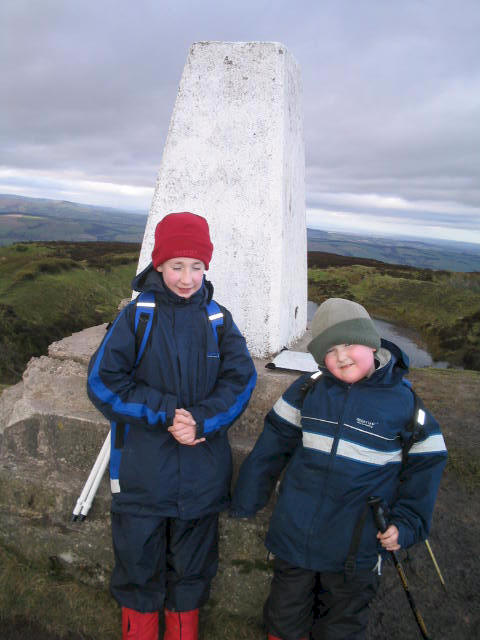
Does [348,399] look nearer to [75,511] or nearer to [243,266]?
[243,266]

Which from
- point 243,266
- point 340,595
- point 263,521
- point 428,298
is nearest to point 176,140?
point 243,266

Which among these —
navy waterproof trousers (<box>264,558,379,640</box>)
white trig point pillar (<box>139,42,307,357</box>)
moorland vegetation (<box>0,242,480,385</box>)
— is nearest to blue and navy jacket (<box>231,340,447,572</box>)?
navy waterproof trousers (<box>264,558,379,640</box>)

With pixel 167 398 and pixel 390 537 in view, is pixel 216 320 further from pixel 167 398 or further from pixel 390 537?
pixel 390 537

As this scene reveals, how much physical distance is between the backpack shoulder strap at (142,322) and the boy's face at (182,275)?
17cm

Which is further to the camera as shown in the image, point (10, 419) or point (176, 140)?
point (176, 140)

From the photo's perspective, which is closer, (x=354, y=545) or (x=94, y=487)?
(x=354, y=545)

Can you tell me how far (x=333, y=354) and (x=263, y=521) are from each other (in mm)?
1521

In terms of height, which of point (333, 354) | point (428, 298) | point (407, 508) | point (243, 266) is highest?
point (243, 266)

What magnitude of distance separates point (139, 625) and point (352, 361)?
2.09m

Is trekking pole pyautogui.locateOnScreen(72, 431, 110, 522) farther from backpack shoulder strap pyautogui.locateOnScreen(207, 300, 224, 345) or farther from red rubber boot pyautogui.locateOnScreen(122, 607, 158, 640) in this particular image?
backpack shoulder strap pyautogui.locateOnScreen(207, 300, 224, 345)

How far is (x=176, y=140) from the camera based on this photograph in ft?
12.5

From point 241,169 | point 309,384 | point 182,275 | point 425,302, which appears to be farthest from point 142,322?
point 425,302

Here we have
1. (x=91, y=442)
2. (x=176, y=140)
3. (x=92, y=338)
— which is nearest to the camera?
(x=91, y=442)

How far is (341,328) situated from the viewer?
2.27 metres
